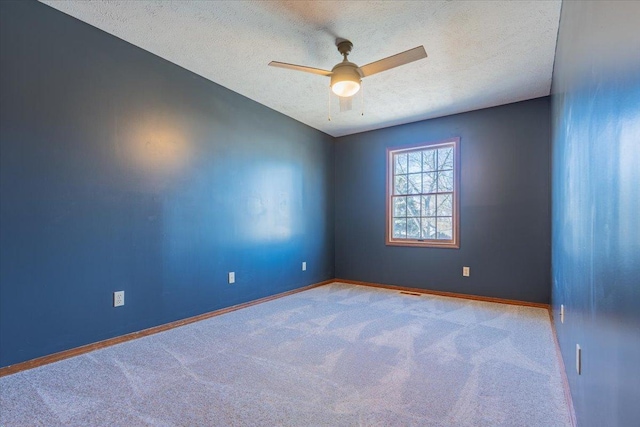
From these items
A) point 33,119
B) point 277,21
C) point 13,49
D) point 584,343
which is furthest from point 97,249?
point 584,343

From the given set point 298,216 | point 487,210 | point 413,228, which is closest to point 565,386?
point 487,210

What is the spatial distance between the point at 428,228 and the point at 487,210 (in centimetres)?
83

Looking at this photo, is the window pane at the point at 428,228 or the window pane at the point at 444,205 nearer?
the window pane at the point at 444,205

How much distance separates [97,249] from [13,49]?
149 centimetres

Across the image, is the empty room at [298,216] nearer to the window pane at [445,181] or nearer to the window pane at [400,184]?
the window pane at [445,181]

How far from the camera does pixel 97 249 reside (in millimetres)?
2514

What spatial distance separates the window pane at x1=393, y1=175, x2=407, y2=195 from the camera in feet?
15.9

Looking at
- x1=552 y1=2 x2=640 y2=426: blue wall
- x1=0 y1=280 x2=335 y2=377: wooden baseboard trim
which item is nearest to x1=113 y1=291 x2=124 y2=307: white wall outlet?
x1=0 y1=280 x2=335 y2=377: wooden baseboard trim

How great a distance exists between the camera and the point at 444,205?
4496 mm

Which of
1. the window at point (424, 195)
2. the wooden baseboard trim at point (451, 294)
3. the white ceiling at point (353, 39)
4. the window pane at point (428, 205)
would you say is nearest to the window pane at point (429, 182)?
the window at point (424, 195)

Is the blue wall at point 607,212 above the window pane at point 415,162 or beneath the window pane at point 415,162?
beneath

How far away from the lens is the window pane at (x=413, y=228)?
15.5 feet

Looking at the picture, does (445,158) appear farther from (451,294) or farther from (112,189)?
(112,189)

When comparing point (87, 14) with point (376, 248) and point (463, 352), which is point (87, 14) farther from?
point (376, 248)
